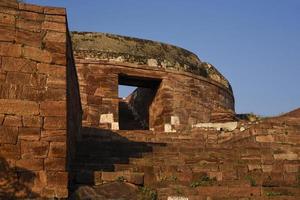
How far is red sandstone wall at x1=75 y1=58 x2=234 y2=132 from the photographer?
1359cm

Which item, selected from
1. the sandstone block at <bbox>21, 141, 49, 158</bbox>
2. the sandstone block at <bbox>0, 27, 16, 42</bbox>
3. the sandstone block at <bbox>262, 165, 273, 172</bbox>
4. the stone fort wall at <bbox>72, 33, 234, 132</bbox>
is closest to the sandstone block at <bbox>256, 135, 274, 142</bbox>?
the sandstone block at <bbox>262, 165, 273, 172</bbox>

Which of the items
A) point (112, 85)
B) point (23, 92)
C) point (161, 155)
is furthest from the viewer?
point (112, 85)

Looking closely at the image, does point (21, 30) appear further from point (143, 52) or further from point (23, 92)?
point (143, 52)

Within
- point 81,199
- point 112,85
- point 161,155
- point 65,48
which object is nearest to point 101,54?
point 112,85

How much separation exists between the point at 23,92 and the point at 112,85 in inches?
316

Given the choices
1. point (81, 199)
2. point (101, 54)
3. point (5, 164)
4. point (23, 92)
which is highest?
point (101, 54)

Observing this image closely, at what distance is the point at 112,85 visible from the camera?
549 inches

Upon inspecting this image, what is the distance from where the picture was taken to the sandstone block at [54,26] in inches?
247

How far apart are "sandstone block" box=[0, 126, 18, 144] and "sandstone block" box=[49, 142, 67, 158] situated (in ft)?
1.50

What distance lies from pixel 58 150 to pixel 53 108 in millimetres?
561

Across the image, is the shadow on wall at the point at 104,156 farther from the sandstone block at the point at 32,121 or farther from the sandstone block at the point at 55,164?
the sandstone block at the point at 32,121

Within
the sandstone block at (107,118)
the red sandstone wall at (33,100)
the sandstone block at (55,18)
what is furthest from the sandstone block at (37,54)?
the sandstone block at (107,118)

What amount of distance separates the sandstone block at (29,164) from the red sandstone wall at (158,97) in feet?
24.9

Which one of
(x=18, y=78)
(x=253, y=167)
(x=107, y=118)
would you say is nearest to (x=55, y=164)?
(x=18, y=78)
